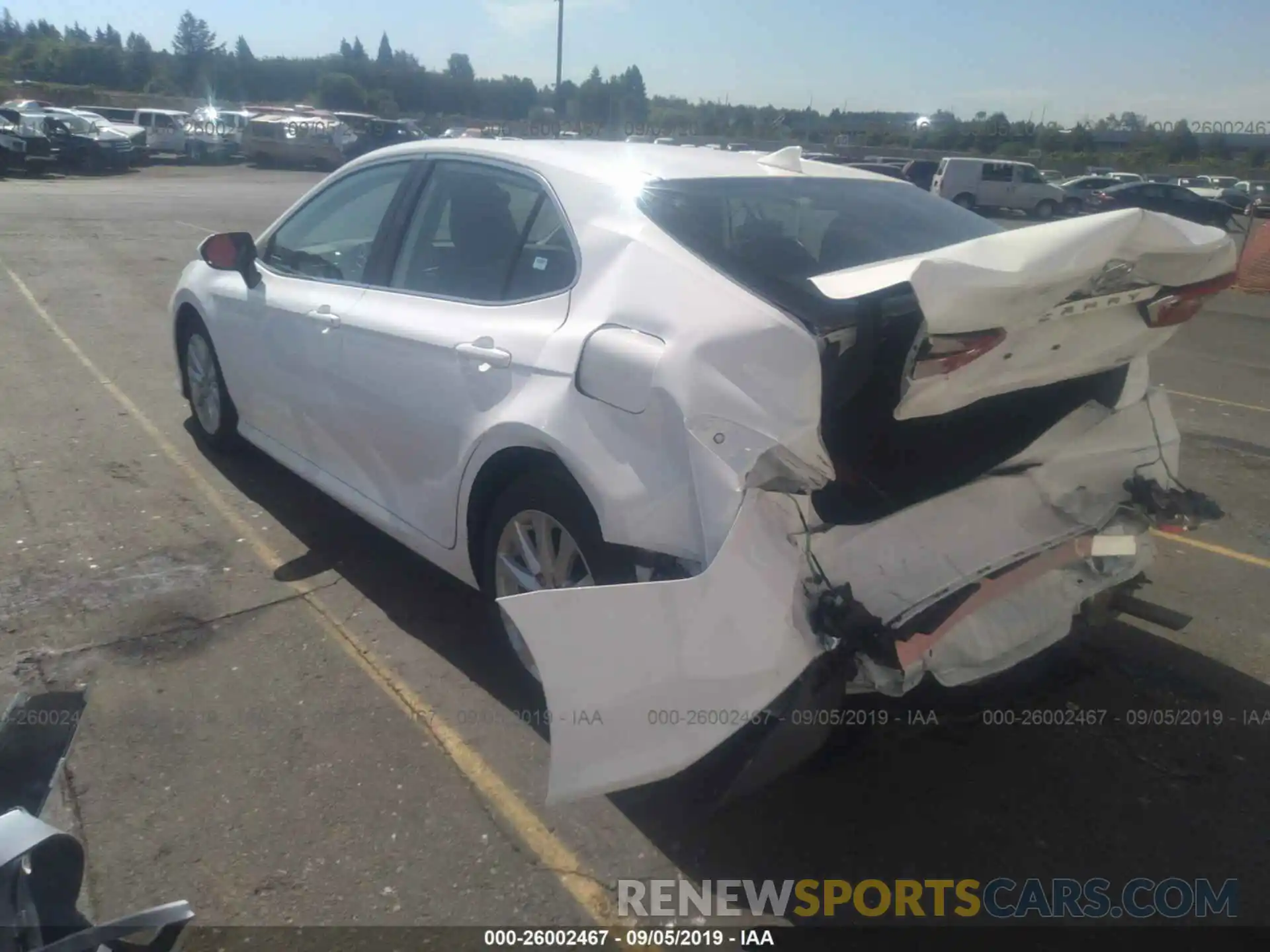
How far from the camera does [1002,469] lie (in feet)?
10.1

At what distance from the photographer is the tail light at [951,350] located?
247cm

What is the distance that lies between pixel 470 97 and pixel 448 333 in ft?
266

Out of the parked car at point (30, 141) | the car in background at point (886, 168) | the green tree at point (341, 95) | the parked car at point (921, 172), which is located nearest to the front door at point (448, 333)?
the car in background at point (886, 168)

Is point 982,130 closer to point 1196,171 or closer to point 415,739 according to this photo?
point 1196,171

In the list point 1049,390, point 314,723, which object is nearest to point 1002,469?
point 1049,390

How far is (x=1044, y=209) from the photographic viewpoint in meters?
33.9

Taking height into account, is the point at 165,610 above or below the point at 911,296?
below

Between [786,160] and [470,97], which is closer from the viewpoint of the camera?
[786,160]

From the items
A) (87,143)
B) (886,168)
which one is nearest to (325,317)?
(886,168)

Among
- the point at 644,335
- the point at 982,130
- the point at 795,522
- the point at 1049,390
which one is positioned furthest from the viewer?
the point at 982,130

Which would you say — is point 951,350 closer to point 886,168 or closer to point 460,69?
point 886,168

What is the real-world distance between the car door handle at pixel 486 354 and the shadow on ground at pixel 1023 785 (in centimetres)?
115

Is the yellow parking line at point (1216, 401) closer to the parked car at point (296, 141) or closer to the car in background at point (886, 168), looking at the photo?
the car in background at point (886, 168)

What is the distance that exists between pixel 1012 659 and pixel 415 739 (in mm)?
1850
